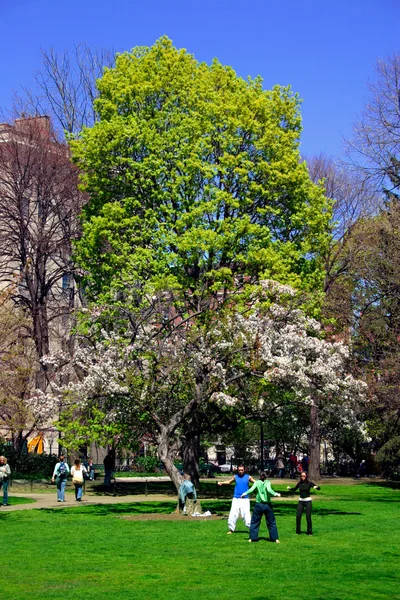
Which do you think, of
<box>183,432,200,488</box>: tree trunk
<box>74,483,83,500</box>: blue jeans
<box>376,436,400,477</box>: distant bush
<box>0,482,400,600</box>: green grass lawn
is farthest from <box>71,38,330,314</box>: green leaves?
<box>376,436,400,477</box>: distant bush

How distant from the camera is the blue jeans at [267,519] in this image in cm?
1964

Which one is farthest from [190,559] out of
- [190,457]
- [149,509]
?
[190,457]

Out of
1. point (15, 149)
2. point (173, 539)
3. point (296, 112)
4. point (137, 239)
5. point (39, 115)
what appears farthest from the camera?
point (39, 115)

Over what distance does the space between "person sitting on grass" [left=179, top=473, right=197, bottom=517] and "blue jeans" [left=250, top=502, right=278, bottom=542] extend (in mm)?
5813

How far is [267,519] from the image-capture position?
19.8 m

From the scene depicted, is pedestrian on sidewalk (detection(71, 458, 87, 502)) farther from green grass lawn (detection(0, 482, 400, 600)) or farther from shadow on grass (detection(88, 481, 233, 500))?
green grass lawn (detection(0, 482, 400, 600))

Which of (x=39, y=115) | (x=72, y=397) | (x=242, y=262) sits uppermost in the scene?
(x=39, y=115)

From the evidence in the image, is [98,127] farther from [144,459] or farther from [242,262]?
[144,459]

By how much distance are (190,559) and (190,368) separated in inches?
427

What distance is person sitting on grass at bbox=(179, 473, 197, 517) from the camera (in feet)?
84.0

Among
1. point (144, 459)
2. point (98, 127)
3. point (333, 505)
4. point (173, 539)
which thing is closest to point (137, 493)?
point (333, 505)

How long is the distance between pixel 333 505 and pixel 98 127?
56.1 feet

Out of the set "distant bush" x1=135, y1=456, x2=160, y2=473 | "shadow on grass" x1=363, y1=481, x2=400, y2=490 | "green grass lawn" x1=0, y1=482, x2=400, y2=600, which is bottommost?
"green grass lawn" x1=0, y1=482, x2=400, y2=600

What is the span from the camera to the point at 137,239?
112 feet
